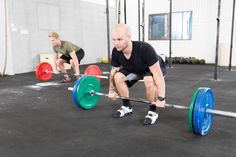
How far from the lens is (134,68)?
2.19 metres

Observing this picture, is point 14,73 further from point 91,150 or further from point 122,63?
point 91,150

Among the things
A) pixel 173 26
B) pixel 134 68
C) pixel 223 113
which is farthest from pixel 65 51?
pixel 173 26

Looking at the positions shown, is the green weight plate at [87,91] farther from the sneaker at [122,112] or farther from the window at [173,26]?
the window at [173,26]

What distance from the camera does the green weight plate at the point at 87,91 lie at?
247 cm

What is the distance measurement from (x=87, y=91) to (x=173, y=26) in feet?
18.9

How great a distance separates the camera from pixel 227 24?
6.79 metres

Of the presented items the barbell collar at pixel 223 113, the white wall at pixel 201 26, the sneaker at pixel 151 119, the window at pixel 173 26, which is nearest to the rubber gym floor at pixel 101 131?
the sneaker at pixel 151 119

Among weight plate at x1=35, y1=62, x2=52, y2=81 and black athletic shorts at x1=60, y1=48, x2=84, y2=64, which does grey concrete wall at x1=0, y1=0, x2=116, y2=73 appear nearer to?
weight plate at x1=35, y1=62, x2=52, y2=81

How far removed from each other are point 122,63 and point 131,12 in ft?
21.0

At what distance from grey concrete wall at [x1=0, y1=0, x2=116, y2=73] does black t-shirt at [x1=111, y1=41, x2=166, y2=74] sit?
4.00 m

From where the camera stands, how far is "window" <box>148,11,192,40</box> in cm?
739

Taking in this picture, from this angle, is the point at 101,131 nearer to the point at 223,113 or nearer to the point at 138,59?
the point at 138,59

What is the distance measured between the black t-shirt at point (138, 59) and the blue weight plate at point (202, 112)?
471 mm

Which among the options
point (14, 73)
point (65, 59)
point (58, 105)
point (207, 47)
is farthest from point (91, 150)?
point (207, 47)
